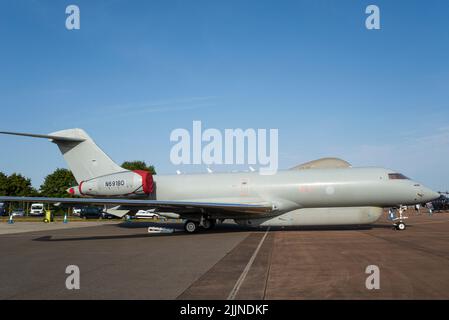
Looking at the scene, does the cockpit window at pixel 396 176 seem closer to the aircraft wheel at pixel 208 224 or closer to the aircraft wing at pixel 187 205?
the aircraft wing at pixel 187 205

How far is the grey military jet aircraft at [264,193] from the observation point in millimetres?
20766

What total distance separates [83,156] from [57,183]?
68.5 metres

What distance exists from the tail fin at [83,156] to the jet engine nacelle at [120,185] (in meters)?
1.38

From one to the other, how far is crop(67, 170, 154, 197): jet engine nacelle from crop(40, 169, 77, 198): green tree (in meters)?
66.6

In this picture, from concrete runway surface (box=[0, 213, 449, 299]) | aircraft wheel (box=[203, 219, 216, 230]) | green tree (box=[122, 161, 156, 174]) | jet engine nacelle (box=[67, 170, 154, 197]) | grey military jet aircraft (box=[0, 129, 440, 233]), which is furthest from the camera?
green tree (box=[122, 161, 156, 174])

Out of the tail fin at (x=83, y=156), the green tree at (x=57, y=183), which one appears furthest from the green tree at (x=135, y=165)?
the tail fin at (x=83, y=156)

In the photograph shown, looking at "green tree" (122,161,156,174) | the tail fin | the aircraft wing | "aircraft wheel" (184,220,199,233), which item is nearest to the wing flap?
the aircraft wing

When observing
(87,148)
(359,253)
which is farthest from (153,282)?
(87,148)

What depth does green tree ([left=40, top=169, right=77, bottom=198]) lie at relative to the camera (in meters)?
85.6

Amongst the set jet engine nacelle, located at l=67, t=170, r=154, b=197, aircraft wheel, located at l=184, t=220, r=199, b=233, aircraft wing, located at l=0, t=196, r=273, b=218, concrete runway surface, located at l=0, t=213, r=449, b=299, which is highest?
jet engine nacelle, located at l=67, t=170, r=154, b=197

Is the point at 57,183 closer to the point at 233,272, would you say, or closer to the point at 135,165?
the point at 135,165

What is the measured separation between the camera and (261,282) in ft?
25.1

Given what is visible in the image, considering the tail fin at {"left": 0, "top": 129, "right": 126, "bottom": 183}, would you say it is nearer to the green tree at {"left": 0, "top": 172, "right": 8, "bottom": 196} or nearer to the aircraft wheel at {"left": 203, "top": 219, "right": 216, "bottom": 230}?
the aircraft wheel at {"left": 203, "top": 219, "right": 216, "bottom": 230}

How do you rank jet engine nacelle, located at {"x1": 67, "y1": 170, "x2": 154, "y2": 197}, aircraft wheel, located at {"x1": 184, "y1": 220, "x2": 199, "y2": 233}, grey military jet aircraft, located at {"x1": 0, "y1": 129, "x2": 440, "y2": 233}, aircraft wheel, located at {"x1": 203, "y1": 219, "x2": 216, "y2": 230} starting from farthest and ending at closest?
1. jet engine nacelle, located at {"x1": 67, "y1": 170, "x2": 154, "y2": 197}
2. aircraft wheel, located at {"x1": 203, "y1": 219, "x2": 216, "y2": 230}
3. aircraft wheel, located at {"x1": 184, "y1": 220, "x2": 199, "y2": 233}
4. grey military jet aircraft, located at {"x1": 0, "y1": 129, "x2": 440, "y2": 233}
